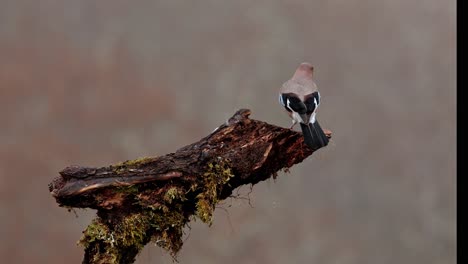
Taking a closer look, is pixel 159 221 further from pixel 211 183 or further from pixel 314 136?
pixel 314 136

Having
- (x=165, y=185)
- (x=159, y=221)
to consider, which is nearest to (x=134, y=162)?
(x=165, y=185)

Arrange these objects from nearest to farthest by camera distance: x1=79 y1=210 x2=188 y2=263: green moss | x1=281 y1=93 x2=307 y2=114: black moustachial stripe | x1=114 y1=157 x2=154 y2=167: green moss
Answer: x1=79 y1=210 x2=188 y2=263: green moss < x1=114 y1=157 x2=154 y2=167: green moss < x1=281 y1=93 x2=307 y2=114: black moustachial stripe

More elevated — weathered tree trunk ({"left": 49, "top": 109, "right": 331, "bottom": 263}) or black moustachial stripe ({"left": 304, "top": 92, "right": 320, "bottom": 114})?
black moustachial stripe ({"left": 304, "top": 92, "right": 320, "bottom": 114})

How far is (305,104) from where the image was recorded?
13.1 ft

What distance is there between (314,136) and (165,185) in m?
0.96

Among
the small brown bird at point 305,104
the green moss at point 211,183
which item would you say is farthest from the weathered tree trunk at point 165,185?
the small brown bird at point 305,104

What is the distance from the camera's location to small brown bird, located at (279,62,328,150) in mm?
3847

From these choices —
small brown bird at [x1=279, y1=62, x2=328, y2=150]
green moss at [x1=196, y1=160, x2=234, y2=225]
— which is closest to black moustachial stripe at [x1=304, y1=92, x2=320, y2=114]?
small brown bird at [x1=279, y1=62, x2=328, y2=150]

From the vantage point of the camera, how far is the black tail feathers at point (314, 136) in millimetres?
3812

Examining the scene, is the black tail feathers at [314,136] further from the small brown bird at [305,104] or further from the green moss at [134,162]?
the green moss at [134,162]

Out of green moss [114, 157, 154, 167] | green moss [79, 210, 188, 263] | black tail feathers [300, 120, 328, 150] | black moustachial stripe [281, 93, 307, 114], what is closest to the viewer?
green moss [79, 210, 188, 263]

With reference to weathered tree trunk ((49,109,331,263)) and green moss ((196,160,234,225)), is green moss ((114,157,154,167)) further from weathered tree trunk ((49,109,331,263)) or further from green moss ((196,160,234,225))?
green moss ((196,160,234,225))

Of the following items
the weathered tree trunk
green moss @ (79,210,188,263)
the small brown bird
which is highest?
the small brown bird
